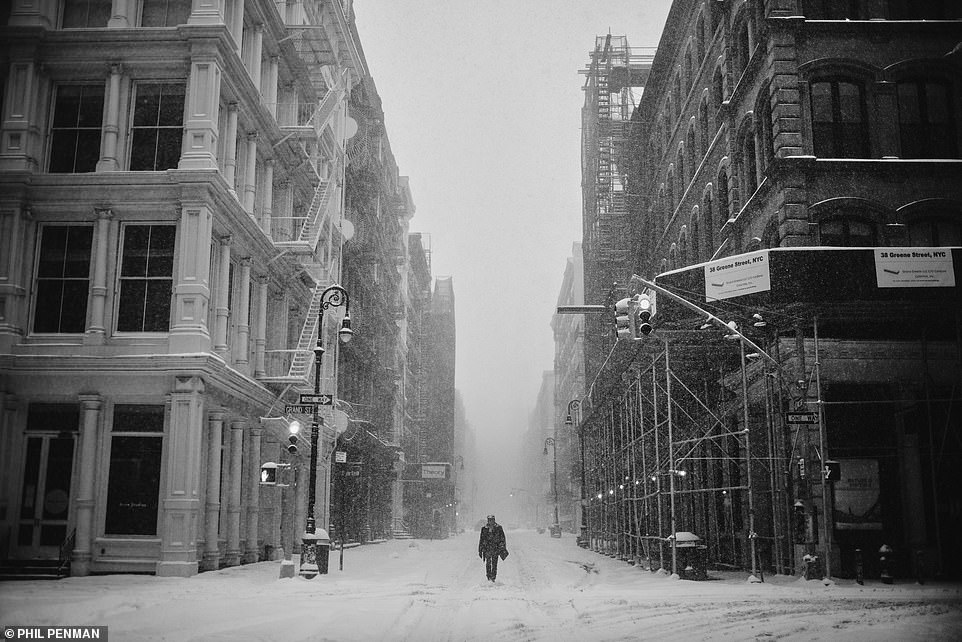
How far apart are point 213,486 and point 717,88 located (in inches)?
863

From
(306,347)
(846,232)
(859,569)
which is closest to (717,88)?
(846,232)

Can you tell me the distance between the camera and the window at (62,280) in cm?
2242

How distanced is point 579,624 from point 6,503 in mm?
14393

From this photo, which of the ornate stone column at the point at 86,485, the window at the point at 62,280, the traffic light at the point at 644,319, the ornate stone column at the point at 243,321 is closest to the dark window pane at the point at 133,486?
the ornate stone column at the point at 86,485

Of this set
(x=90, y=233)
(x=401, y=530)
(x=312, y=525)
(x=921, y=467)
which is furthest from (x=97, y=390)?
(x=401, y=530)

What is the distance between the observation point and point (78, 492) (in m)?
21.5

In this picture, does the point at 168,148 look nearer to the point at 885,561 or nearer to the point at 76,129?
the point at 76,129

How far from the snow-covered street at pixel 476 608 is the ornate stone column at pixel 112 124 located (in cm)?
1000

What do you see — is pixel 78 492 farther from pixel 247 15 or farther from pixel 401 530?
pixel 401 530

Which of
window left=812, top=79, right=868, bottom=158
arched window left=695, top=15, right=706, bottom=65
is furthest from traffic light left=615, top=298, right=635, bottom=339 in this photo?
arched window left=695, top=15, right=706, bottom=65

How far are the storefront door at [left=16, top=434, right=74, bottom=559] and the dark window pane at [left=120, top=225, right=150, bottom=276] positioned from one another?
171 inches

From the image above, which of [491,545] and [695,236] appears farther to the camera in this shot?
[695,236]

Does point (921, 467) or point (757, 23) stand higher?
point (757, 23)

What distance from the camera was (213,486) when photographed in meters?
23.9
